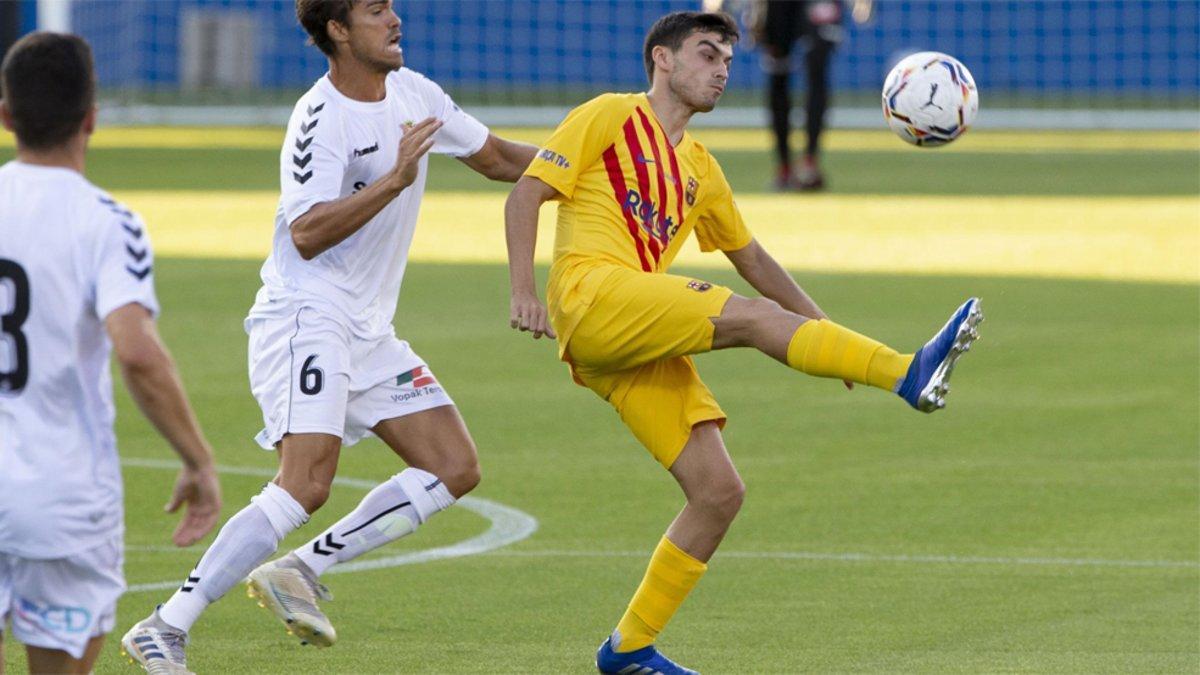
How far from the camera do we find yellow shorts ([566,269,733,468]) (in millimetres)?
6742

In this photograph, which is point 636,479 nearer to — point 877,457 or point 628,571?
point 877,457

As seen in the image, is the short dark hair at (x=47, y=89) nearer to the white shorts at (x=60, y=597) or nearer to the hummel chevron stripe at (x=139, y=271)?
the hummel chevron stripe at (x=139, y=271)

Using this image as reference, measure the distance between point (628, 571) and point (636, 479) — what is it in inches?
82.1

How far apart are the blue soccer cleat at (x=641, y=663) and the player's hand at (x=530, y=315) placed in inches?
40.4

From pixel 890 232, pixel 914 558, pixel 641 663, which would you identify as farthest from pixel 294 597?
pixel 890 232

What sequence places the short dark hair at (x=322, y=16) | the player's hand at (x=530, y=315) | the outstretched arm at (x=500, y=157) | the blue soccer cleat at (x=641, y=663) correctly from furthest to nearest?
the outstretched arm at (x=500, y=157)
the short dark hair at (x=322, y=16)
the blue soccer cleat at (x=641, y=663)
the player's hand at (x=530, y=315)

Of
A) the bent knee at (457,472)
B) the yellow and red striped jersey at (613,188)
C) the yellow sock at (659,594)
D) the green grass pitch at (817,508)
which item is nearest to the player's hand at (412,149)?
the yellow and red striped jersey at (613,188)

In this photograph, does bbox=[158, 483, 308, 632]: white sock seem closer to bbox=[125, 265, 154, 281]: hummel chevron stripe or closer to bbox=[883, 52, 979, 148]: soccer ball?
bbox=[125, 265, 154, 281]: hummel chevron stripe

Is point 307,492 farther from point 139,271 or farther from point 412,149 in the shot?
point 139,271

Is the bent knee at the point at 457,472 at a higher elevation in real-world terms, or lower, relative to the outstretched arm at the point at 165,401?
lower

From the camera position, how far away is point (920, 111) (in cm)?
809

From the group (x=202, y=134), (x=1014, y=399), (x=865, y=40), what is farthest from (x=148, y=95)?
(x=1014, y=399)

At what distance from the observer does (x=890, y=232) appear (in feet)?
72.6

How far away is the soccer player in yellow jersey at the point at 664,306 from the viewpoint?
262 inches
